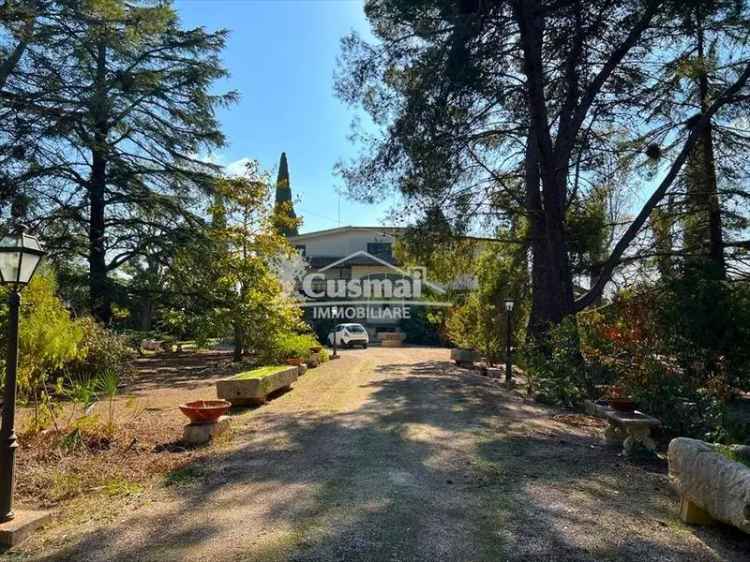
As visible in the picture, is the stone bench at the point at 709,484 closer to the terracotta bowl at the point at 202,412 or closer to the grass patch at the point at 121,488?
the grass patch at the point at 121,488

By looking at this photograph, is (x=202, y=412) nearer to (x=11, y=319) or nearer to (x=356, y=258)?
(x=11, y=319)

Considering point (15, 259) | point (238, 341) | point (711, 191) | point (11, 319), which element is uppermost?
point (711, 191)

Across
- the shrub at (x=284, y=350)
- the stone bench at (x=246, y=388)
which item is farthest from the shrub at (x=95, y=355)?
the shrub at (x=284, y=350)

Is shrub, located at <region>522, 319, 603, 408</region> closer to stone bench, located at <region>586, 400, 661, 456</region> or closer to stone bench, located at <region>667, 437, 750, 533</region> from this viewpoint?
stone bench, located at <region>586, 400, 661, 456</region>

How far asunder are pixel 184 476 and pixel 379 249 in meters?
31.4

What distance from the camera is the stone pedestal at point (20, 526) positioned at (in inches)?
152

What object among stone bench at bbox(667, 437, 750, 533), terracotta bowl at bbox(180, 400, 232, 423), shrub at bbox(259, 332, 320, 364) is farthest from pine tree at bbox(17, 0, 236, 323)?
stone bench at bbox(667, 437, 750, 533)

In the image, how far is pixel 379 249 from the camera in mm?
36406

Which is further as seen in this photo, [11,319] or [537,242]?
→ [537,242]

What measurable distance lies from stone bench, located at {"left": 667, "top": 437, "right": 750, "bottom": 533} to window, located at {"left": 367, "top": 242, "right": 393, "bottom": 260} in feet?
104

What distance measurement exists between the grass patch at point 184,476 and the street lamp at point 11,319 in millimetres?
1360

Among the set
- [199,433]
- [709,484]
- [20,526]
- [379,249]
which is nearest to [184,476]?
[199,433]

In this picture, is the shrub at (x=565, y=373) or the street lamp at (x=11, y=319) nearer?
the street lamp at (x=11, y=319)

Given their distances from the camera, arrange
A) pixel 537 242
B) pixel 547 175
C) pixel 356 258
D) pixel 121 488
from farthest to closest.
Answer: pixel 356 258, pixel 537 242, pixel 547 175, pixel 121 488
